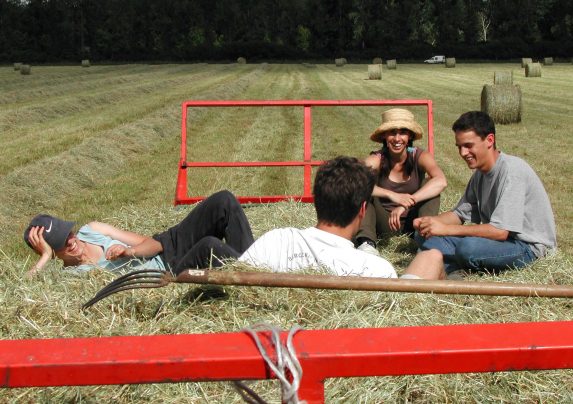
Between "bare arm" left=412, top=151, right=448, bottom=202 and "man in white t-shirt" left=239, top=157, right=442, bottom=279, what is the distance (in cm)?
249

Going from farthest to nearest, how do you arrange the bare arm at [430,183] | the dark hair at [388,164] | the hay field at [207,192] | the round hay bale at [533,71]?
the round hay bale at [533,71], the dark hair at [388,164], the bare arm at [430,183], the hay field at [207,192]

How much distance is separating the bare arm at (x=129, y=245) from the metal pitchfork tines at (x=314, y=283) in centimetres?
220

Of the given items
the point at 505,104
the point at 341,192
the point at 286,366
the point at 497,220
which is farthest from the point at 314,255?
the point at 505,104

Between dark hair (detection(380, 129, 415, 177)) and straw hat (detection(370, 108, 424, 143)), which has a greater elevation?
straw hat (detection(370, 108, 424, 143))

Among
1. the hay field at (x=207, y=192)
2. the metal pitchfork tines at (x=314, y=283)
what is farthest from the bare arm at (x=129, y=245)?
the metal pitchfork tines at (x=314, y=283)

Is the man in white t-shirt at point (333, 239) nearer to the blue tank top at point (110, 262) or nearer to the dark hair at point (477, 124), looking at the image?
the blue tank top at point (110, 262)

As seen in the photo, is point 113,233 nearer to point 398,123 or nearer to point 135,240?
point 135,240

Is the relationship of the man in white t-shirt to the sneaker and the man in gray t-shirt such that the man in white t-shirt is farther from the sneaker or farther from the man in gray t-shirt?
the sneaker

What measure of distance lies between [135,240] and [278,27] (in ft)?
259

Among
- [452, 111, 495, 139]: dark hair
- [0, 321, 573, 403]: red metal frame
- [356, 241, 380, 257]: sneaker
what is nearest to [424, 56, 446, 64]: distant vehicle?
[356, 241, 380, 257]: sneaker

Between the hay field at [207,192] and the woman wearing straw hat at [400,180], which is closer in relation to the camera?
the hay field at [207,192]

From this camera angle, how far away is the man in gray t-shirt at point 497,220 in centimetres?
514

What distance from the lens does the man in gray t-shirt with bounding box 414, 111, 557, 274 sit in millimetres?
5136

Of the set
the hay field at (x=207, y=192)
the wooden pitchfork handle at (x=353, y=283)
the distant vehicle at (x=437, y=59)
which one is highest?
the wooden pitchfork handle at (x=353, y=283)
